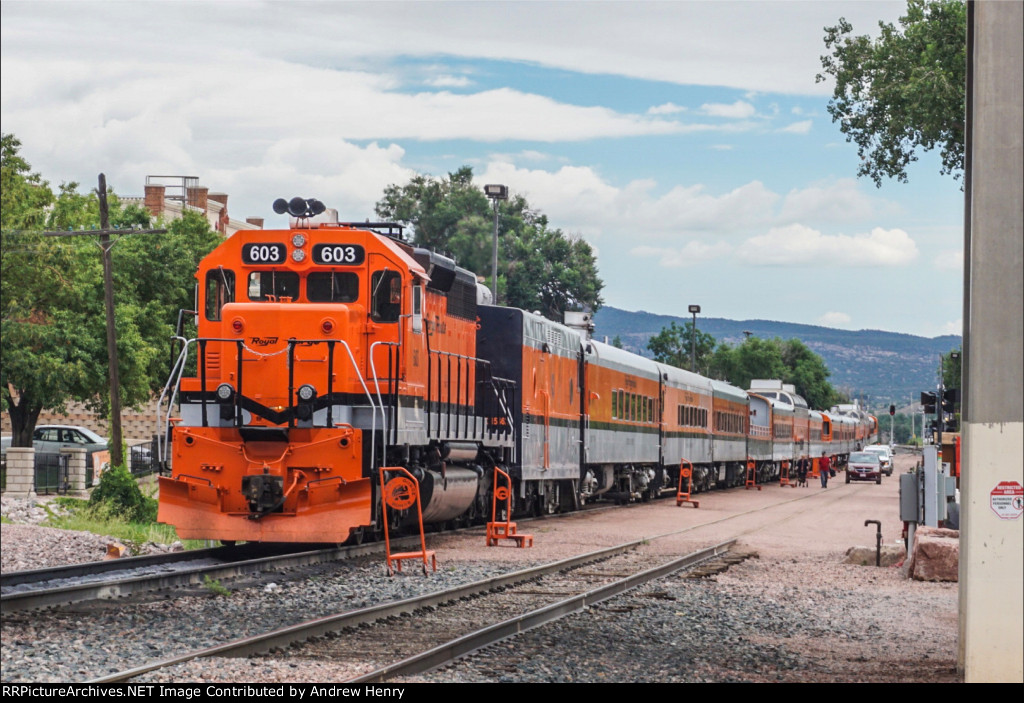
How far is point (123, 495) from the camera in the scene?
95.0ft

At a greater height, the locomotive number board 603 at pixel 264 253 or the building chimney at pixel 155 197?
the building chimney at pixel 155 197

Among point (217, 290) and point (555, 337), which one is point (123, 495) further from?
point (217, 290)

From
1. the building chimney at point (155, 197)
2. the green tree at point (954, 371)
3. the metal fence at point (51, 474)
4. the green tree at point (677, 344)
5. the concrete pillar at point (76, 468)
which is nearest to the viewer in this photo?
the concrete pillar at point (76, 468)

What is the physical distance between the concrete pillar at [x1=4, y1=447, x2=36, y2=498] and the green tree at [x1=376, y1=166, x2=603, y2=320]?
151ft

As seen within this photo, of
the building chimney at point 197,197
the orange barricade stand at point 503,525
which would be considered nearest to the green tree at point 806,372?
the building chimney at point 197,197

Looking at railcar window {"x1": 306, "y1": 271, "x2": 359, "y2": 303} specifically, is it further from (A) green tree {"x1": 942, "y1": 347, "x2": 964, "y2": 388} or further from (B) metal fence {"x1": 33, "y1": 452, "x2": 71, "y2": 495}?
(A) green tree {"x1": 942, "y1": 347, "x2": 964, "y2": 388}

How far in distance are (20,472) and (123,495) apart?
7.11 meters

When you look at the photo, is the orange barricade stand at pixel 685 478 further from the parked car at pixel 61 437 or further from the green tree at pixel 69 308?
the parked car at pixel 61 437

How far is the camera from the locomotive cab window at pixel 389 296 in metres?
16.6

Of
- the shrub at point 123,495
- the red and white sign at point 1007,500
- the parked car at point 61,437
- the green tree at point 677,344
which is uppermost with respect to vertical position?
the green tree at point 677,344

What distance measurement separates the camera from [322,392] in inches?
631

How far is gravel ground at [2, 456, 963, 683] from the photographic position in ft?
32.3

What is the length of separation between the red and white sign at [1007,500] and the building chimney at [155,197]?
68.8 metres

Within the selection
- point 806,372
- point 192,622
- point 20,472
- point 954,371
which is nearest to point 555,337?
point 192,622
